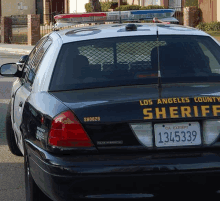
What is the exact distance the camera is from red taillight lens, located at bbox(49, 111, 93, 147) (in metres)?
3.74

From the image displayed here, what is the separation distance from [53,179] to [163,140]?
2.50 ft

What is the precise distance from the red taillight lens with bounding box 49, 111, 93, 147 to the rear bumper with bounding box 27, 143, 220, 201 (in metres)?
0.15

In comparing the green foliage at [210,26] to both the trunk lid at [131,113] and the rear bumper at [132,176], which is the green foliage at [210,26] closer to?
the trunk lid at [131,113]

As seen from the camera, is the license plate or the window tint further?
the window tint

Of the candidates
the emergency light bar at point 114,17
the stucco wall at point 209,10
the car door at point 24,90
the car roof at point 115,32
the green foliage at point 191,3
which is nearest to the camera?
the car roof at point 115,32

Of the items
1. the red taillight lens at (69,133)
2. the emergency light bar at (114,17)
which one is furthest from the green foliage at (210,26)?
the red taillight lens at (69,133)

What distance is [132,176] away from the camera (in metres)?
3.61

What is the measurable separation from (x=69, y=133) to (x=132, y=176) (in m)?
0.51

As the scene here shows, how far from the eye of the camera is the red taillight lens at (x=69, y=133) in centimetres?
374

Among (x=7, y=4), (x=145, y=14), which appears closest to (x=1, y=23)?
(x=7, y=4)

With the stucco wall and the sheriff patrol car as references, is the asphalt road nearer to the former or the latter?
the sheriff patrol car

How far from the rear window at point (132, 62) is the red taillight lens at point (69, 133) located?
49 cm

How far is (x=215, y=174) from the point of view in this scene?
11.9 ft

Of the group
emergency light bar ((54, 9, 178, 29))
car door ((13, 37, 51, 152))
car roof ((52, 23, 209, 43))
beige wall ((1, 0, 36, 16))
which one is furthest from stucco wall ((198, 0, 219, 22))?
car roof ((52, 23, 209, 43))
